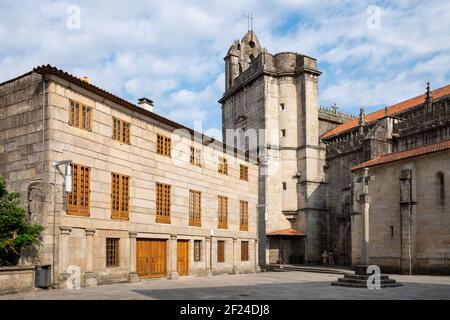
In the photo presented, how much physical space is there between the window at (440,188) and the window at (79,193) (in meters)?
21.9

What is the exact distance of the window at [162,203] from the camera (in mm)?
26750

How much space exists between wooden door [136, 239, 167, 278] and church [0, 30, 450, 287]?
8 cm

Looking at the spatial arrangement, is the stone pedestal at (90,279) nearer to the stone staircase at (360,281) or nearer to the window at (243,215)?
the stone staircase at (360,281)

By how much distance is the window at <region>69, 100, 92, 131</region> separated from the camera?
21.7 m

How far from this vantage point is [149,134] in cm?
2656

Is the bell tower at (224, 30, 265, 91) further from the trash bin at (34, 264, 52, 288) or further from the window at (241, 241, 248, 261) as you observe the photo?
the trash bin at (34, 264, 52, 288)

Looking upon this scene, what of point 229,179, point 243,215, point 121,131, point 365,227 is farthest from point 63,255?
point 243,215

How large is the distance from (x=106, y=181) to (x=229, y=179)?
1245cm

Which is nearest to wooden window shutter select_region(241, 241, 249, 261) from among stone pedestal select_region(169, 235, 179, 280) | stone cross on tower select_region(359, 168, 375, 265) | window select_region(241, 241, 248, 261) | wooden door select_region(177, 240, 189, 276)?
window select_region(241, 241, 248, 261)

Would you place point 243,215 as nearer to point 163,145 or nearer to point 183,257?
point 183,257

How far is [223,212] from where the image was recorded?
33.1 metres

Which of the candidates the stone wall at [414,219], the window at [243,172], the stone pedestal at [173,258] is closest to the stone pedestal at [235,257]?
the window at [243,172]
